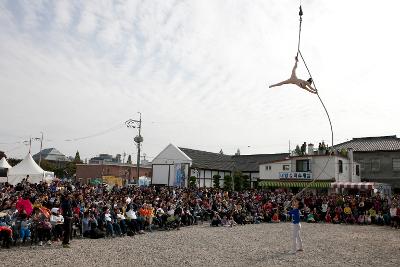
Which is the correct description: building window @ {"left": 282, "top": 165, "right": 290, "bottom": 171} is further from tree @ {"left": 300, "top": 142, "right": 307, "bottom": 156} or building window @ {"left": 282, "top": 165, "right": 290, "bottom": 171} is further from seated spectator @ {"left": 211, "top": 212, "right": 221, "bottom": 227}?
seated spectator @ {"left": 211, "top": 212, "right": 221, "bottom": 227}

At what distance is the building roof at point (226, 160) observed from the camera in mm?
46688

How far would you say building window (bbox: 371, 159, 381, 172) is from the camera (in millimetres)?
37566

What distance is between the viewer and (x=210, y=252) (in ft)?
36.4

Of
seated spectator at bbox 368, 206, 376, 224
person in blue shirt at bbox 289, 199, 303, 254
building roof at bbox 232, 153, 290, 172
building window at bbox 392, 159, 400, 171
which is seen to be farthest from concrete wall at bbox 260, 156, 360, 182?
person in blue shirt at bbox 289, 199, 303, 254

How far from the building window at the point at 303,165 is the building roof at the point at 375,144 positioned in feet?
23.8

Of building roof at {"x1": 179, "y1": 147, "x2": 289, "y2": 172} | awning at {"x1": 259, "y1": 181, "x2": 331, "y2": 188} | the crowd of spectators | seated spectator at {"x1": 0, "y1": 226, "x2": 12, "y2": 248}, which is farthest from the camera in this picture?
building roof at {"x1": 179, "y1": 147, "x2": 289, "y2": 172}

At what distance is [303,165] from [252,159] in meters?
17.6

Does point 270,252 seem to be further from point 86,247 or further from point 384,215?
point 384,215

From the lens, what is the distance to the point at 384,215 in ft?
69.8

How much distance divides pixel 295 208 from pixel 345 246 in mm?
2668

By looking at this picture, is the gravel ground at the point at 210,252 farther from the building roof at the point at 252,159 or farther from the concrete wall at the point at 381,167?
the building roof at the point at 252,159

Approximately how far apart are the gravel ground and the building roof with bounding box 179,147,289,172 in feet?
102

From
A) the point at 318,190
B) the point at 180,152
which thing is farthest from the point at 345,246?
the point at 180,152

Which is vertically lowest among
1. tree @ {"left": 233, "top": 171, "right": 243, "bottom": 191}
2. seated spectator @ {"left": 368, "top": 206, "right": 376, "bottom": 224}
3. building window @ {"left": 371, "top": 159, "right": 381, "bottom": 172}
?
seated spectator @ {"left": 368, "top": 206, "right": 376, "bottom": 224}
